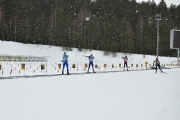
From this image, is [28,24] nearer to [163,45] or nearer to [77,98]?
[163,45]

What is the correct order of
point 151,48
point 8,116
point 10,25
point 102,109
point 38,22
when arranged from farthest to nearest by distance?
1. point 151,48
2. point 38,22
3. point 10,25
4. point 102,109
5. point 8,116

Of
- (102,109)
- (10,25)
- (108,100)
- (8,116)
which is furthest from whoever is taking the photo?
(10,25)

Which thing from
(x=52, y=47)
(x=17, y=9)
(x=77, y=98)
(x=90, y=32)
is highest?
(x=17, y=9)

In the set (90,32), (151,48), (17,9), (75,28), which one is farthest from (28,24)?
(151,48)

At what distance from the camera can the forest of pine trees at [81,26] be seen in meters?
51.7

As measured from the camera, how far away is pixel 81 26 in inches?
2415

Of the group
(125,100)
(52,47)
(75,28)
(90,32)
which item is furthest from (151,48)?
(125,100)

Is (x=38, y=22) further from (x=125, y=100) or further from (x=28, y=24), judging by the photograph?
(x=125, y=100)

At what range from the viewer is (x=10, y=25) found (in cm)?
5056

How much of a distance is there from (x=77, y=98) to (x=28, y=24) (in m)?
48.1

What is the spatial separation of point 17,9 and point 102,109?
165 ft

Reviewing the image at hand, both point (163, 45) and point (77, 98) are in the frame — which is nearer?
point (77, 98)

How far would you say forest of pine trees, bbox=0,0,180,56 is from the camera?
51.7m

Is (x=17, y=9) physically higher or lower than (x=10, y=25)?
higher
